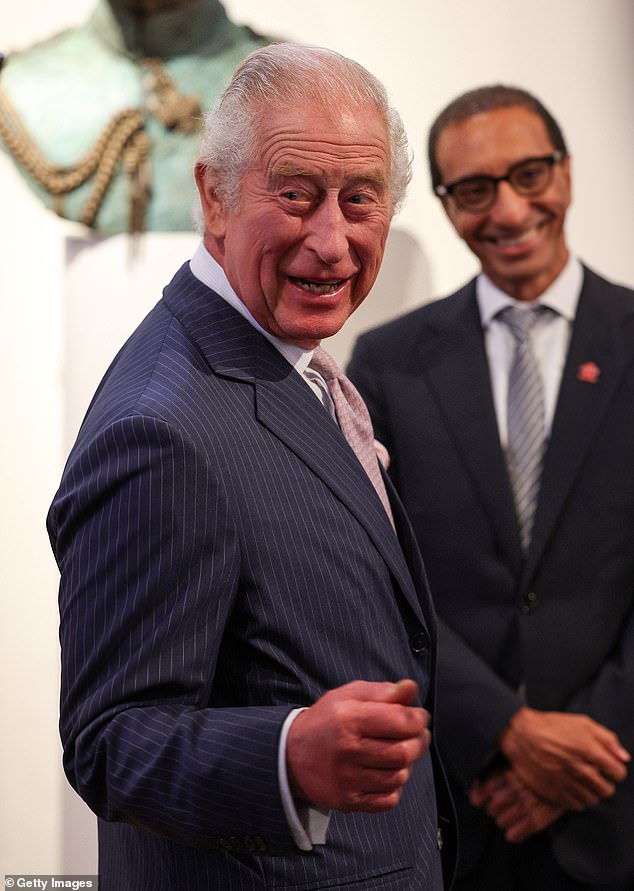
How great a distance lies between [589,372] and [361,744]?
3.99 feet

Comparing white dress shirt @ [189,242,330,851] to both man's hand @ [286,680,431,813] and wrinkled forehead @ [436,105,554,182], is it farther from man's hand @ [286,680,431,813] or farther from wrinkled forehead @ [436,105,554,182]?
wrinkled forehead @ [436,105,554,182]

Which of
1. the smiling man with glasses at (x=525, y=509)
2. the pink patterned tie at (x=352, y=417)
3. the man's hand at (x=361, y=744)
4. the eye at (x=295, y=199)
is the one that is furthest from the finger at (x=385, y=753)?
the smiling man with glasses at (x=525, y=509)

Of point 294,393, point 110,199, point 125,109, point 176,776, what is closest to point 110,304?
point 110,199

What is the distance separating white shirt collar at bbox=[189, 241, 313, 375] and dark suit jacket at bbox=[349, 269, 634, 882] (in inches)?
28.8

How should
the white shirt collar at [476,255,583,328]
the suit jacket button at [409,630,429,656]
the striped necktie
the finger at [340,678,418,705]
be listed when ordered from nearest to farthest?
the finger at [340,678,418,705], the suit jacket button at [409,630,429,656], the striped necktie, the white shirt collar at [476,255,583,328]

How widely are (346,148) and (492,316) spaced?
0.94 meters

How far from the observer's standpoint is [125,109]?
2.26 m

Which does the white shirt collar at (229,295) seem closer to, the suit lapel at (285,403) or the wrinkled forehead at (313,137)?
the suit lapel at (285,403)

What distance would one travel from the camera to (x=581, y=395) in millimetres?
1978

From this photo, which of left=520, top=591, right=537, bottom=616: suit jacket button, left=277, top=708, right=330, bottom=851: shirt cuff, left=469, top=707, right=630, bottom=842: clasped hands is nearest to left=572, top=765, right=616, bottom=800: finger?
left=469, top=707, right=630, bottom=842: clasped hands

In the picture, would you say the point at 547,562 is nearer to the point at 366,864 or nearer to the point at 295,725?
the point at 366,864

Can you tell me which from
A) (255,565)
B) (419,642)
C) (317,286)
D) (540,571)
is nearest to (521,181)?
(540,571)

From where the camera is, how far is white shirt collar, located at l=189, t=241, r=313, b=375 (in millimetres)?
1257

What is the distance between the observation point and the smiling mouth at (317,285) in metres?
1.24
